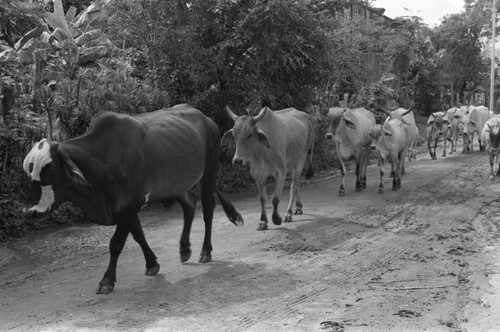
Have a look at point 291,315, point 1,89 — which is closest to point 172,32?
point 1,89

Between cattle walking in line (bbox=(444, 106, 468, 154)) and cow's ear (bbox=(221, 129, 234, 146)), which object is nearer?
cow's ear (bbox=(221, 129, 234, 146))

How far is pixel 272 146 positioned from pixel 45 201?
4.51 metres

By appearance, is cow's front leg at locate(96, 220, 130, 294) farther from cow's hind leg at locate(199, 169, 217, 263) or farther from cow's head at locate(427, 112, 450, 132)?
cow's head at locate(427, 112, 450, 132)

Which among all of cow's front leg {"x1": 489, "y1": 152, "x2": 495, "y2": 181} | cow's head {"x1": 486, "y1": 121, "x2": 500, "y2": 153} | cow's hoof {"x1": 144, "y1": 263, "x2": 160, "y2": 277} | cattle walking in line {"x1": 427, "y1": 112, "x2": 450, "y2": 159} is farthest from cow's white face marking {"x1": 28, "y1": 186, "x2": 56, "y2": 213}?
cattle walking in line {"x1": 427, "y1": 112, "x2": 450, "y2": 159}

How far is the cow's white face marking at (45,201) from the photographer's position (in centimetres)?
571

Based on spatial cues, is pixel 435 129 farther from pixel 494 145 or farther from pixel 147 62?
pixel 147 62

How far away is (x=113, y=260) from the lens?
20.2ft

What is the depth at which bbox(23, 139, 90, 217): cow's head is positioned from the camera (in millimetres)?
5672

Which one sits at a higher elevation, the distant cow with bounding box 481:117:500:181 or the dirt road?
the distant cow with bounding box 481:117:500:181

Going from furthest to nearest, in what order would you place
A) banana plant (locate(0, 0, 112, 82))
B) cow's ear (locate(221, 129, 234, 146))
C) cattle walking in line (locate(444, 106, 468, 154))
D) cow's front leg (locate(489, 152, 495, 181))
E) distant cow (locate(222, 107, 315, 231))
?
cattle walking in line (locate(444, 106, 468, 154)) → cow's front leg (locate(489, 152, 495, 181)) → banana plant (locate(0, 0, 112, 82)) → cow's ear (locate(221, 129, 234, 146)) → distant cow (locate(222, 107, 315, 231))

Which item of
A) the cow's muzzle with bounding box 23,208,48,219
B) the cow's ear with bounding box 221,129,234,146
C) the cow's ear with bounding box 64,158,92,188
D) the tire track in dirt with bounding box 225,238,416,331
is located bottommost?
the tire track in dirt with bounding box 225,238,416,331

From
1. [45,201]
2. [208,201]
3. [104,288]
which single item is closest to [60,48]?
[208,201]

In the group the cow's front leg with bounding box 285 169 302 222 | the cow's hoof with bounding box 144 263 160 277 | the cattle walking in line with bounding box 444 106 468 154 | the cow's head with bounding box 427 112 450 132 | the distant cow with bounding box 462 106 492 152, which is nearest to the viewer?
the cow's hoof with bounding box 144 263 160 277

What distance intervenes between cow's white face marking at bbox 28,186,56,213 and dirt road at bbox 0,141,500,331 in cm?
94
